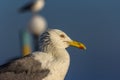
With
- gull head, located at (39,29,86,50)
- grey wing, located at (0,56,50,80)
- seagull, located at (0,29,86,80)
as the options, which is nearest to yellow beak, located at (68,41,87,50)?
gull head, located at (39,29,86,50)

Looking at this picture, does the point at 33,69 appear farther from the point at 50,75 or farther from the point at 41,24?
the point at 41,24

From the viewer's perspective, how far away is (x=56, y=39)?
9500 millimetres

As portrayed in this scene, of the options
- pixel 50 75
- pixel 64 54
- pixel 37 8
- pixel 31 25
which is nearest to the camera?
pixel 50 75

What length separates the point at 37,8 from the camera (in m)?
13.0

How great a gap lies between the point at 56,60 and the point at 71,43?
21.7 inches

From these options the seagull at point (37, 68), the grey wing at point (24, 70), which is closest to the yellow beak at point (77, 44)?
the seagull at point (37, 68)

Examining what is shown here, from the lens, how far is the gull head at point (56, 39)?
946 centimetres

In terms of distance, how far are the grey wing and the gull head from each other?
67cm

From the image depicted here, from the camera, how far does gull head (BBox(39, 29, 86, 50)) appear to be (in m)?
9.46

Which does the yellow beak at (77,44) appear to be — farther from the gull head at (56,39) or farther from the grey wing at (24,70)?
the grey wing at (24,70)

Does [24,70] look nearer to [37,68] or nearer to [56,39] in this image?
[37,68]

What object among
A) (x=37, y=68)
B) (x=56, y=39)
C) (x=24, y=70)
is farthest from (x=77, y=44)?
(x=24, y=70)

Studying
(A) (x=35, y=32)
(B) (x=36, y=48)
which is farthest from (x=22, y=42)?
(B) (x=36, y=48)

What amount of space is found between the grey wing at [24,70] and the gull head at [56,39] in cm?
67
